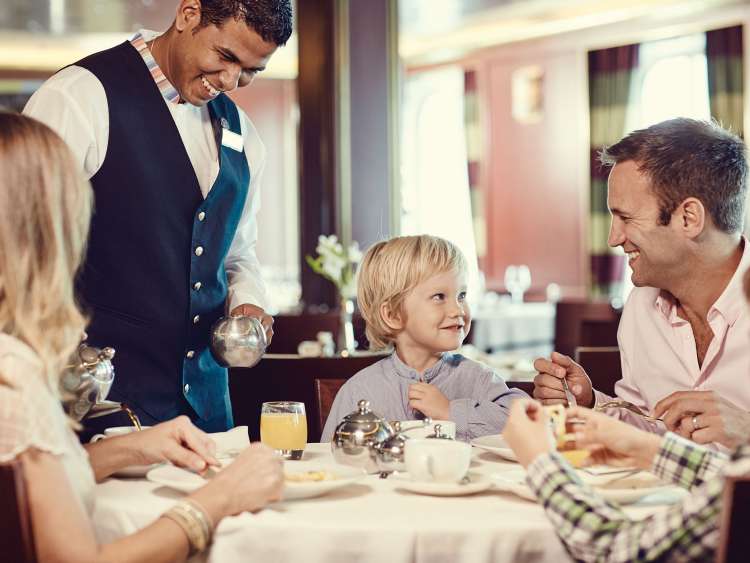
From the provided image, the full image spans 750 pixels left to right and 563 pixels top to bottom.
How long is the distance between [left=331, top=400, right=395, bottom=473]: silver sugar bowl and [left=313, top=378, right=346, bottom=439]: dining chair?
682 millimetres

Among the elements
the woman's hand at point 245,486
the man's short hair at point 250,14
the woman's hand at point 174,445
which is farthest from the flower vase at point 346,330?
the woman's hand at point 245,486

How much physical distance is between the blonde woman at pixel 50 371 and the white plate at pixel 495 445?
1.74 feet

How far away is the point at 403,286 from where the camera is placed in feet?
7.89

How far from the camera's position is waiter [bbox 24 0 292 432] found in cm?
221

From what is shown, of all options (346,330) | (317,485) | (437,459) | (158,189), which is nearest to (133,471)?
(317,485)

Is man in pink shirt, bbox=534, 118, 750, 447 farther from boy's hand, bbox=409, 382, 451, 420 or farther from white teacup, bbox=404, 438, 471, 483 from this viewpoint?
white teacup, bbox=404, 438, 471, 483

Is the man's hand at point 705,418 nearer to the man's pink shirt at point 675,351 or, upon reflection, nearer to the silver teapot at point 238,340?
the man's pink shirt at point 675,351

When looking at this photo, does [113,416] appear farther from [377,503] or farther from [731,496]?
[731,496]

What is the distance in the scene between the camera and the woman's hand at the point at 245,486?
141 centimetres

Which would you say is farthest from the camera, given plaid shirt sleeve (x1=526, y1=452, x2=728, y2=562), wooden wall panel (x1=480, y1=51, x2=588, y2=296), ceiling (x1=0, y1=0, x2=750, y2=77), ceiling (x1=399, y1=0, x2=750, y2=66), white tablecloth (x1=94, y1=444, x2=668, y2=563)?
wooden wall panel (x1=480, y1=51, x2=588, y2=296)

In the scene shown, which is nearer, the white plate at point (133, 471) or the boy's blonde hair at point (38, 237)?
the boy's blonde hair at point (38, 237)

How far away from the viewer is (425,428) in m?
1.87

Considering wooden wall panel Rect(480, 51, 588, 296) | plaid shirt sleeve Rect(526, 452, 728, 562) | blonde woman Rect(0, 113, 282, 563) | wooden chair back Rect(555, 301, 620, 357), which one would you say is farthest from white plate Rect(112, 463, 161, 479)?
wooden wall panel Rect(480, 51, 588, 296)

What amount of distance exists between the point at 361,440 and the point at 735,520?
29.4 inches
